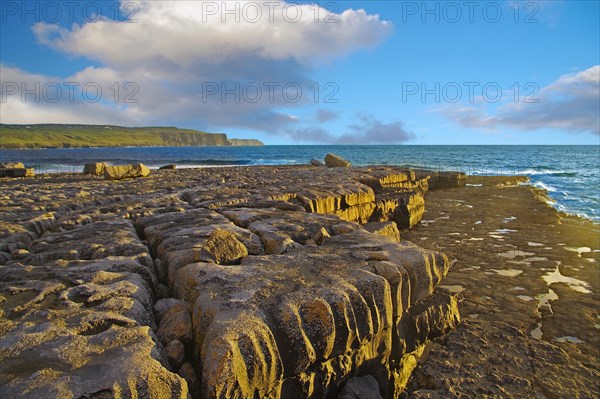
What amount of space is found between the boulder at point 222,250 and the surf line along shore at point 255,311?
19 mm

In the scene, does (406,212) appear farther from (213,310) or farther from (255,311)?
(213,310)

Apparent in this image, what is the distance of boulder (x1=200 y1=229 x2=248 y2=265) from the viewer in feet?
14.3

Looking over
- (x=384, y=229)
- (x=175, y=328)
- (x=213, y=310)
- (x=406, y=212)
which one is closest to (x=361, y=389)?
(x=213, y=310)

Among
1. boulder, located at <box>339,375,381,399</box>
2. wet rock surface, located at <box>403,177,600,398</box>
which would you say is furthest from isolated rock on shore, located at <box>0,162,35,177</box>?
boulder, located at <box>339,375,381,399</box>

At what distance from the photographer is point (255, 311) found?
10.3 feet

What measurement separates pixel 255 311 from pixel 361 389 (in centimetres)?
151

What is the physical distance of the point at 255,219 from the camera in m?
6.57

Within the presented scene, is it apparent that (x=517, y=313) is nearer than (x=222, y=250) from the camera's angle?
No

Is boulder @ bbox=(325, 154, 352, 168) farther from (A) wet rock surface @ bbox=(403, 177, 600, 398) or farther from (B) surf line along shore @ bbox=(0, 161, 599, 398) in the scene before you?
(B) surf line along shore @ bbox=(0, 161, 599, 398)

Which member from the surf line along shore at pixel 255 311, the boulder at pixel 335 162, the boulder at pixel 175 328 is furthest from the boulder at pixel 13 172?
the boulder at pixel 175 328

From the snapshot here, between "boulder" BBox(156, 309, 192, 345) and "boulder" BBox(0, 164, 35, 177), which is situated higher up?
"boulder" BBox(0, 164, 35, 177)

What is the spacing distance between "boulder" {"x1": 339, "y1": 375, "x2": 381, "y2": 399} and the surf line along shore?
0.11ft

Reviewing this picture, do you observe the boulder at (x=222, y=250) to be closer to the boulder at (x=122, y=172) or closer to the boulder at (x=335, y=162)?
the boulder at (x=122, y=172)

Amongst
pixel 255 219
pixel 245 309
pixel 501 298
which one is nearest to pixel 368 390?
pixel 245 309
